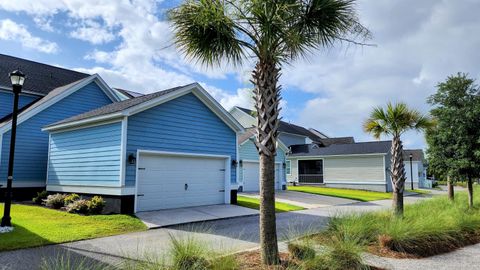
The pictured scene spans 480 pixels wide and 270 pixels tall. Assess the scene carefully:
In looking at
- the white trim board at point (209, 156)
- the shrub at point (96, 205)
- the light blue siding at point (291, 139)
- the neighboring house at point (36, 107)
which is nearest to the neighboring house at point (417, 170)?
the light blue siding at point (291, 139)

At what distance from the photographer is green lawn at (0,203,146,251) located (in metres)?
8.16

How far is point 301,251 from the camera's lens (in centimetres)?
611

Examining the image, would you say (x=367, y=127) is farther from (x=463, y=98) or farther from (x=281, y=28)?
(x=281, y=28)

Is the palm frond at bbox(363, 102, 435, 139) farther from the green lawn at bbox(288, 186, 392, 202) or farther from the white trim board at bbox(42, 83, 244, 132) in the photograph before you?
the green lawn at bbox(288, 186, 392, 202)

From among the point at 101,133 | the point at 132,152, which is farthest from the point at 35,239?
the point at 101,133

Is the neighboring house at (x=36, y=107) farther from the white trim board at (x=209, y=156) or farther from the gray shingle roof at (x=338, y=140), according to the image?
the gray shingle roof at (x=338, y=140)

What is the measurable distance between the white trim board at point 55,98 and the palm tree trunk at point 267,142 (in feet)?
47.9

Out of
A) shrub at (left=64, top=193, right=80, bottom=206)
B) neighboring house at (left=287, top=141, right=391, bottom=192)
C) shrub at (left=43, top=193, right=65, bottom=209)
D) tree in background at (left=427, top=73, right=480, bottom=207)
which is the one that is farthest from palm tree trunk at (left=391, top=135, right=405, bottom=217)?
neighboring house at (left=287, top=141, right=391, bottom=192)

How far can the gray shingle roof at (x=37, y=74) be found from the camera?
64.3ft

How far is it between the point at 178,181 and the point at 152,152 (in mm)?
1737

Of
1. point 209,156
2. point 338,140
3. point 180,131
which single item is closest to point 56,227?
point 180,131

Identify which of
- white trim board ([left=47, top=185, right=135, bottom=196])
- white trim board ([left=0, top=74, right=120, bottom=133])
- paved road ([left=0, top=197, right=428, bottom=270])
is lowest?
paved road ([left=0, top=197, right=428, bottom=270])

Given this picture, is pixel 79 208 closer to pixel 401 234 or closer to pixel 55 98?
pixel 55 98

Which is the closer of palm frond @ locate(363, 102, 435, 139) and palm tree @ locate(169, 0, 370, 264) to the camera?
palm tree @ locate(169, 0, 370, 264)
